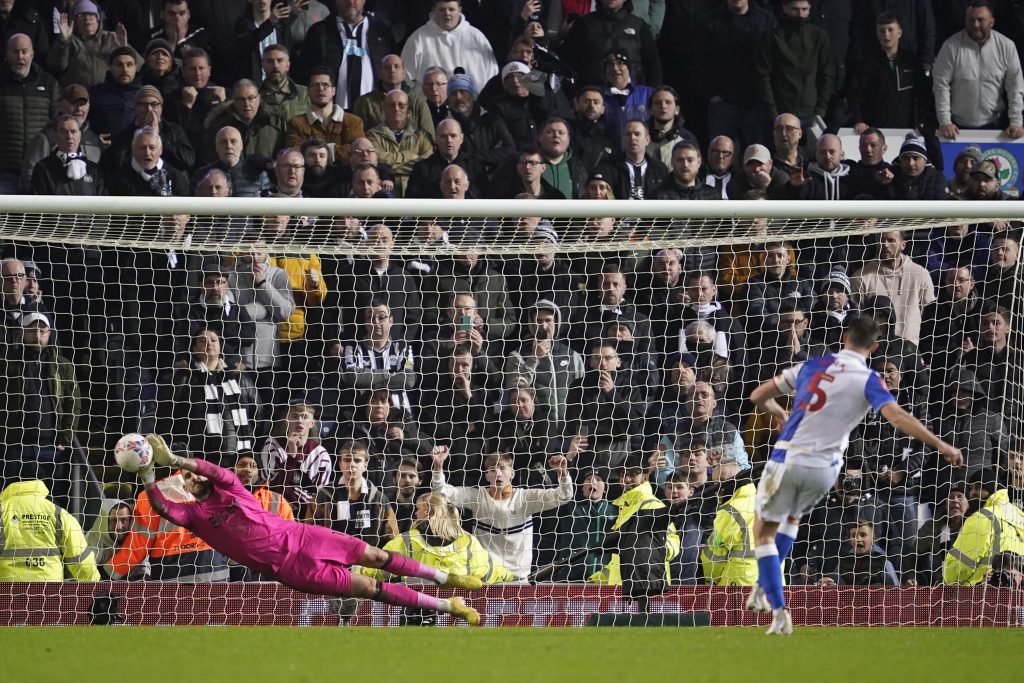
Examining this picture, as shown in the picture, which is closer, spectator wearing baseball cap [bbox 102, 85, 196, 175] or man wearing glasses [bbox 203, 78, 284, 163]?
spectator wearing baseball cap [bbox 102, 85, 196, 175]

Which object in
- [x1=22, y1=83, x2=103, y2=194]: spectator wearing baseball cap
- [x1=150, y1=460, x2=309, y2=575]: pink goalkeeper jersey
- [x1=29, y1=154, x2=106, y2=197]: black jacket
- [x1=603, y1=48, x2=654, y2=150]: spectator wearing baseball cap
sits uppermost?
[x1=603, y1=48, x2=654, y2=150]: spectator wearing baseball cap

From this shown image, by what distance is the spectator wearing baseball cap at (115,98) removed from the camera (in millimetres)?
9297

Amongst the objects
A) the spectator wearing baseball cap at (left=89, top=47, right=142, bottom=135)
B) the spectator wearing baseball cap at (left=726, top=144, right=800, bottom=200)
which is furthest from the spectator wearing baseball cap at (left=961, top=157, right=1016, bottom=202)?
the spectator wearing baseball cap at (left=89, top=47, right=142, bottom=135)

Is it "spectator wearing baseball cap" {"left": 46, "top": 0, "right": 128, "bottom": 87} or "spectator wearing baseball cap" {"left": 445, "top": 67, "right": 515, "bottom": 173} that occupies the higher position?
"spectator wearing baseball cap" {"left": 46, "top": 0, "right": 128, "bottom": 87}

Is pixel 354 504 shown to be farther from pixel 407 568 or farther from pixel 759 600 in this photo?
pixel 759 600

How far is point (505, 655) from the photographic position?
6.43 metres

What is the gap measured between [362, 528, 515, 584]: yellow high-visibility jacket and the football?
1.75 metres

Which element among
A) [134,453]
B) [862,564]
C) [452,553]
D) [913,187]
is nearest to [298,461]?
[452,553]

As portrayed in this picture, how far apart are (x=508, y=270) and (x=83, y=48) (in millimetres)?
3581

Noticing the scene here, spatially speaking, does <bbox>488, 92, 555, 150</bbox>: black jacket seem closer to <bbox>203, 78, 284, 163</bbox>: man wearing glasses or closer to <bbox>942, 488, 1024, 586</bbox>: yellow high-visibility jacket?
<bbox>203, 78, 284, 163</bbox>: man wearing glasses

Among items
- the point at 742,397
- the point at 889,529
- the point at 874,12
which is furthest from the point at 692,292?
the point at 874,12

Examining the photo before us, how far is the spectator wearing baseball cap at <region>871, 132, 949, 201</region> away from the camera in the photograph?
31.9 ft

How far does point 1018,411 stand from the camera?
8664 mm

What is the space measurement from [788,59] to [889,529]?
12.5 feet
